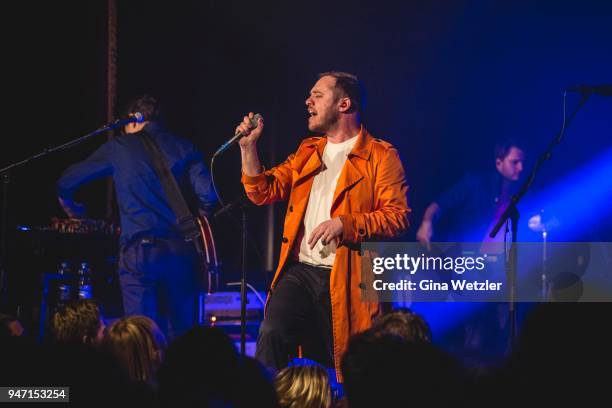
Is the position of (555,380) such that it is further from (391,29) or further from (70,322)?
(391,29)

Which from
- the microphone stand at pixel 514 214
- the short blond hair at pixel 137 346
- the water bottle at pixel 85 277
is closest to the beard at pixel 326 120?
the microphone stand at pixel 514 214

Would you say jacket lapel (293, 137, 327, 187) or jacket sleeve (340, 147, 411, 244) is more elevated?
jacket lapel (293, 137, 327, 187)

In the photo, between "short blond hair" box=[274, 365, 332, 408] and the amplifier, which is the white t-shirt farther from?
the amplifier

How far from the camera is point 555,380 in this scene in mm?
1608

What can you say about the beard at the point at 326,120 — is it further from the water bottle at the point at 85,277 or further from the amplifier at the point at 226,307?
the amplifier at the point at 226,307

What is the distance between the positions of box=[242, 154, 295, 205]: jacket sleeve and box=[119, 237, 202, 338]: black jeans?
4.14 ft

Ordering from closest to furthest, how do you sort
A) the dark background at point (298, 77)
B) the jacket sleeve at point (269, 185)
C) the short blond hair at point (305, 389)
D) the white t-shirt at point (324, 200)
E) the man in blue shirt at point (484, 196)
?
1. the short blond hair at point (305, 389)
2. the white t-shirt at point (324, 200)
3. the jacket sleeve at point (269, 185)
4. the man in blue shirt at point (484, 196)
5. the dark background at point (298, 77)

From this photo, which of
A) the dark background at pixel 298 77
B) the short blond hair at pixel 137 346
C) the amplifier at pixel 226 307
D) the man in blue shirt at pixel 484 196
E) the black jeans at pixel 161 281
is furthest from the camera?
the dark background at pixel 298 77

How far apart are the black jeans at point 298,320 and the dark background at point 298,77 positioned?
166 inches

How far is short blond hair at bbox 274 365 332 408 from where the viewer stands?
3.26m

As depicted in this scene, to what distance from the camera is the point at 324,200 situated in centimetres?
520

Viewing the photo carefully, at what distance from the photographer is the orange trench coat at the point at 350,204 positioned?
16.0 feet

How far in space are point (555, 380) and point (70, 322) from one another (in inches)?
123

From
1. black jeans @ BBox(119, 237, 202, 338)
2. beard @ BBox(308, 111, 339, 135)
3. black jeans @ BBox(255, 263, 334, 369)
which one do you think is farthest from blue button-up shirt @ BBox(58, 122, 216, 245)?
black jeans @ BBox(255, 263, 334, 369)
